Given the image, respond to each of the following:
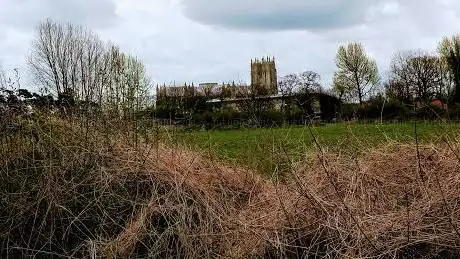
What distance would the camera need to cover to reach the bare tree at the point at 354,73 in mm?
48750

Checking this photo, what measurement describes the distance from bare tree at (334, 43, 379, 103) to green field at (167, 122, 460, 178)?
41.8m

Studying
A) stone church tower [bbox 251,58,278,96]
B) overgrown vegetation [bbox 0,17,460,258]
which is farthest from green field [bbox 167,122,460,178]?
stone church tower [bbox 251,58,278,96]

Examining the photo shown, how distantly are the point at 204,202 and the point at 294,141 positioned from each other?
76.5 inches

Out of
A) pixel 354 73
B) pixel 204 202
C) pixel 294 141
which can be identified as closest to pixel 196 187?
pixel 204 202

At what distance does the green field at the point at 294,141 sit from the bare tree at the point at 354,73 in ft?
137

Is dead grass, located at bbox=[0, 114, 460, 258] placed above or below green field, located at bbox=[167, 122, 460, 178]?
below

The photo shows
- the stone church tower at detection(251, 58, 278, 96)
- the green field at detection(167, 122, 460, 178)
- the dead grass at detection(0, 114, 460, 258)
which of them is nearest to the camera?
the dead grass at detection(0, 114, 460, 258)

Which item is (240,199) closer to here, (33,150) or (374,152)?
(374,152)

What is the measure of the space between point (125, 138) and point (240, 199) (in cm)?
149

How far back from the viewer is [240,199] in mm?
5391

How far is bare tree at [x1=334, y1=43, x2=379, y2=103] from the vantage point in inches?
1919

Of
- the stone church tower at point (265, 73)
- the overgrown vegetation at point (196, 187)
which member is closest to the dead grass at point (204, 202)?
the overgrown vegetation at point (196, 187)

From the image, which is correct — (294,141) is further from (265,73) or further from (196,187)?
(265,73)

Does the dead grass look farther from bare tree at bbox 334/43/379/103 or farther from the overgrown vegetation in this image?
bare tree at bbox 334/43/379/103
